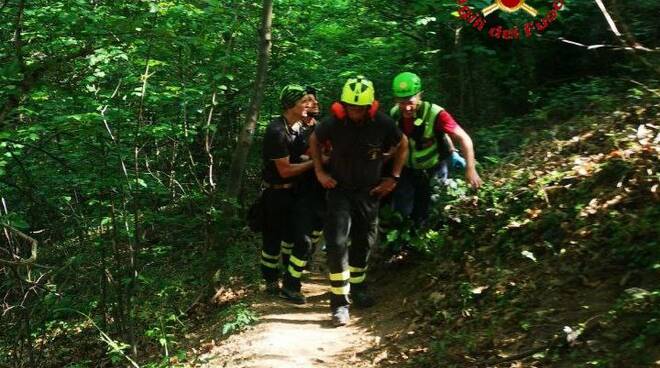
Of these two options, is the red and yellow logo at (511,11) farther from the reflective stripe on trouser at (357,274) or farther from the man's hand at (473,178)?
the reflective stripe on trouser at (357,274)

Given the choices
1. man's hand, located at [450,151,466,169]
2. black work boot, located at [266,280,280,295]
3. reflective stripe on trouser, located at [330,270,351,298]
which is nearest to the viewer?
reflective stripe on trouser, located at [330,270,351,298]

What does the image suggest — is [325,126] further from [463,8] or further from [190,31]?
[463,8]

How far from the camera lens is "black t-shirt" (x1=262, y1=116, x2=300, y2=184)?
6.45 m

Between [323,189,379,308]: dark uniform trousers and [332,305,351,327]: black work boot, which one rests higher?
[323,189,379,308]: dark uniform trousers

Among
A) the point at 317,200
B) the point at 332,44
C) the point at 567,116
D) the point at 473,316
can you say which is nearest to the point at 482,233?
the point at 473,316

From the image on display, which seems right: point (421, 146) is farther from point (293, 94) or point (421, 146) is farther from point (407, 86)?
point (293, 94)

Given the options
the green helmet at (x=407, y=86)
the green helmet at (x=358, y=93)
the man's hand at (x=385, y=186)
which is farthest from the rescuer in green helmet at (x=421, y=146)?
the green helmet at (x=358, y=93)

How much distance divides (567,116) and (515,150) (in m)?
1.03

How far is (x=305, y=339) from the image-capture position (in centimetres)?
588

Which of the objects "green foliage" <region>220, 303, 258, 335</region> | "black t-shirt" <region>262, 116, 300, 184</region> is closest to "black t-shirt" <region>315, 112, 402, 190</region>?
"black t-shirt" <region>262, 116, 300, 184</region>

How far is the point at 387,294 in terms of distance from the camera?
6.80 meters

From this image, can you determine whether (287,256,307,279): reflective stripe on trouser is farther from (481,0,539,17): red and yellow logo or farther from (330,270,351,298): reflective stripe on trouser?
(481,0,539,17): red and yellow logo

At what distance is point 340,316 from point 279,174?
1.70 m

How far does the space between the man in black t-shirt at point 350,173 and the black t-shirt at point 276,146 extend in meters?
0.39
